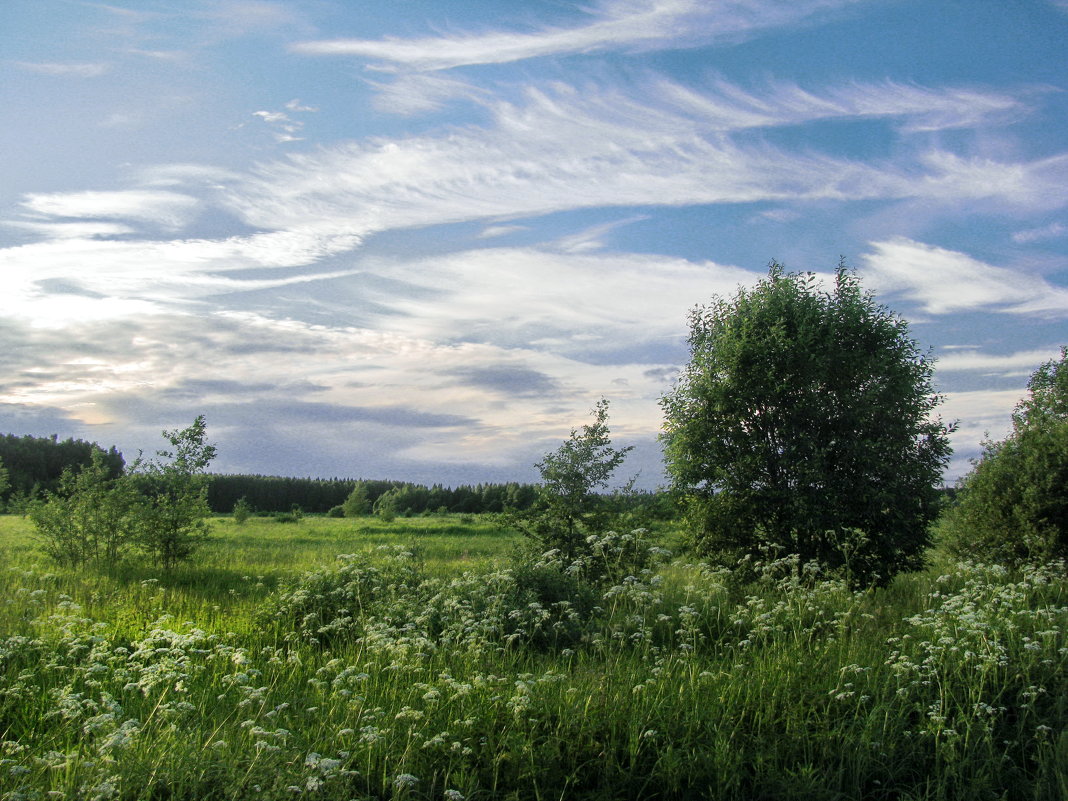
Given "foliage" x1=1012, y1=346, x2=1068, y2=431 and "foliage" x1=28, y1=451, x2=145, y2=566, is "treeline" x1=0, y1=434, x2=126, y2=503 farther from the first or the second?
"foliage" x1=1012, y1=346, x2=1068, y2=431

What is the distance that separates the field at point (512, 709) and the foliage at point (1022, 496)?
7.95 meters

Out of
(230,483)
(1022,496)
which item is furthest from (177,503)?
(230,483)

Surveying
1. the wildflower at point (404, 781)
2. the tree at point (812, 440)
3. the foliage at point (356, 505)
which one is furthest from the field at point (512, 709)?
the foliage at point (356, 505)

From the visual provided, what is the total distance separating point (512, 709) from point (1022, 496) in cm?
1809

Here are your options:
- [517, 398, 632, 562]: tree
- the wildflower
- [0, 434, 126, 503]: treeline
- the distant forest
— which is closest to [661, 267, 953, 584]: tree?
[517, 398, 632, 562]: tree

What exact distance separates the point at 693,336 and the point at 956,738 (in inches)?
465

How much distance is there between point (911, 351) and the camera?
52.3ft

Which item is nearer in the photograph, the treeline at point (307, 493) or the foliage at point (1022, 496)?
A: the foliage at point (1022, 496)

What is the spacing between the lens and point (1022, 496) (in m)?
18.4

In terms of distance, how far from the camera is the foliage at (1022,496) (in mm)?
17922

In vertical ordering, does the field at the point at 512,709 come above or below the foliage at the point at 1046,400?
below

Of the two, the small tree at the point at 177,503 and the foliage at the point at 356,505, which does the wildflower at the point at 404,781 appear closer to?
the small tree at the point at 177,503

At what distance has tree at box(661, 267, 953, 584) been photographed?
14516 millimetres

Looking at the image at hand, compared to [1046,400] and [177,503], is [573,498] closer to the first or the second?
[177,503]
